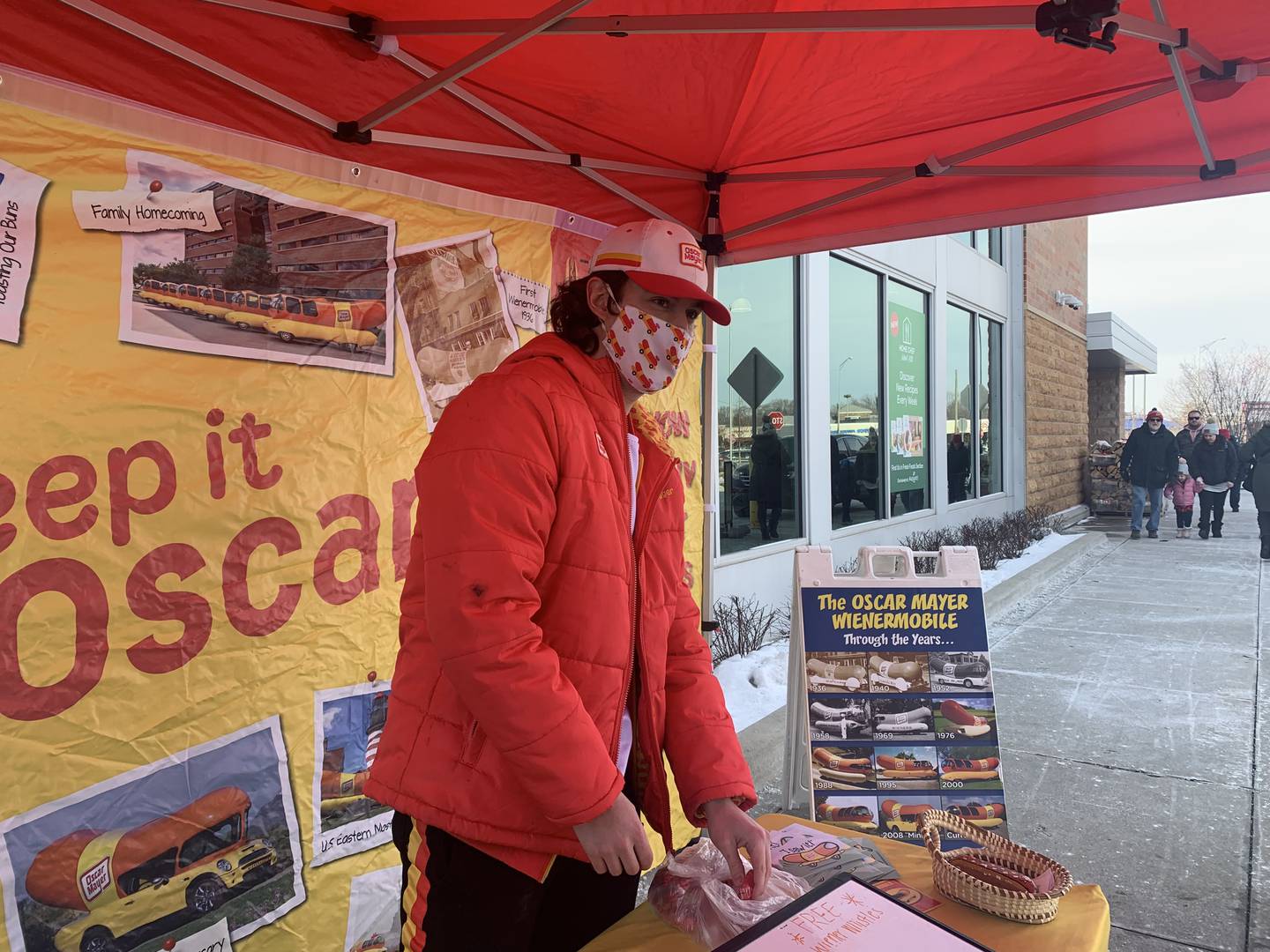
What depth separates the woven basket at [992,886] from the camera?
1510mm

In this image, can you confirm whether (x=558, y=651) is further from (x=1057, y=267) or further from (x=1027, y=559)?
(x=1057, y=267)

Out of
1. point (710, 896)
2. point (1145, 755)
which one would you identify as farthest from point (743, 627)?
point (710, 896)

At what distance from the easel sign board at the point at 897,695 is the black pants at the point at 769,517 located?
3.86 metres

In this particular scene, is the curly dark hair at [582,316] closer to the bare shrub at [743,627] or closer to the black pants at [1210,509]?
the bare shrub at [743,627]

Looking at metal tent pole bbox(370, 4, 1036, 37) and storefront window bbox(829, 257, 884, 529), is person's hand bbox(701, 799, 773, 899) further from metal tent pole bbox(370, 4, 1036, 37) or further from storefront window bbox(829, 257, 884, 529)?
storefront window bbox(829, 257, 884, 529)

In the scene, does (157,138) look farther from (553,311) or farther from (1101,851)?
(1101,851)

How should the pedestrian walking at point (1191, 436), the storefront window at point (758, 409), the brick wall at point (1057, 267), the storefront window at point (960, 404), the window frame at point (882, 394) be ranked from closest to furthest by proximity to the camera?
Answer: 1. the storefront window at point (758, 409)
2. the window frame at point (882, 394)
3. the storefront window at point (960, 404)
4. the pedestrian walking at point (1191, 436)
5. the brick wall at point (1057, 267)

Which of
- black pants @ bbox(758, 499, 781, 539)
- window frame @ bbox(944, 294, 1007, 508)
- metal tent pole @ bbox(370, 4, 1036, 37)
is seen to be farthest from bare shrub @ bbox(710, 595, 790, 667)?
→ window frame @ bbox(944, 294, 1007, 508)

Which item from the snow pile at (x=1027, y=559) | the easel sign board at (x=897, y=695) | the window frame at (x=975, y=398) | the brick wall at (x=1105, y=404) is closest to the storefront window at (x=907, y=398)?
the snow pile at (x=1027, y=559)

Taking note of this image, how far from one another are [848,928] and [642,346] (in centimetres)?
107

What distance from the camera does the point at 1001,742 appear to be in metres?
4.86

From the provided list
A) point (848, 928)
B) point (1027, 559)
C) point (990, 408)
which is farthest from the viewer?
point (990, 408)

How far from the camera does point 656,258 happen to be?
1.62 m

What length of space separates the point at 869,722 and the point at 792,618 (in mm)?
538
